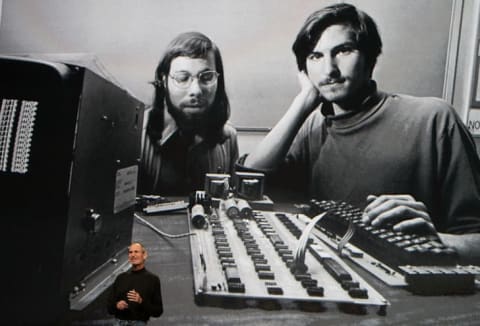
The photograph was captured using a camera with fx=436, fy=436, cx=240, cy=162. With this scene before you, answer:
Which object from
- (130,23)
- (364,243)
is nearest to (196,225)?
(364,243)

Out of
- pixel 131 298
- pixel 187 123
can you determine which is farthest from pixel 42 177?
pixel 187 123

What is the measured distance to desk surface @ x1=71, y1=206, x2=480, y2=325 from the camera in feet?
3.11

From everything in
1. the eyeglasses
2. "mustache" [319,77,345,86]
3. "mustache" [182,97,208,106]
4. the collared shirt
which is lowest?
the collared shirt

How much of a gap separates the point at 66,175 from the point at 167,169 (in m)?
0.86

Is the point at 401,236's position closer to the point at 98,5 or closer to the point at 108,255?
the point at 108,255

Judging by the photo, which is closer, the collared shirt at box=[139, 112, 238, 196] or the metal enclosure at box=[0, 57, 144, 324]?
the metal enclosure at box=[0, 57, 144, 324]

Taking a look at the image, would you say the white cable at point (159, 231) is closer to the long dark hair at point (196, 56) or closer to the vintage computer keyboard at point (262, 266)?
the vintage computer keyboard at point (262, 266)

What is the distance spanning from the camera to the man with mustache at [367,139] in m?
1.58

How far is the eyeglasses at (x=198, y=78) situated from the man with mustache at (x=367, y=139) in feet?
0.97

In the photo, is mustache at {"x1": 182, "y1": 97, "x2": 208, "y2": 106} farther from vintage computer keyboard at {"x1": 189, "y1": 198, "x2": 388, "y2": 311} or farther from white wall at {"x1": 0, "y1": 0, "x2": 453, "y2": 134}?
vintage computer keyboard at {"x1": 189, "y1": 198, "x2": 388, "y2": 311}

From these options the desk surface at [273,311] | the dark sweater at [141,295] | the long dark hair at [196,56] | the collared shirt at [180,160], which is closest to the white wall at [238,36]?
the long dark hair at [196,56]

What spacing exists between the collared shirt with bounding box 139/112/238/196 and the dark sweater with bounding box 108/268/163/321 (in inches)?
28.9

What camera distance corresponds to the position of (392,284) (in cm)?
115

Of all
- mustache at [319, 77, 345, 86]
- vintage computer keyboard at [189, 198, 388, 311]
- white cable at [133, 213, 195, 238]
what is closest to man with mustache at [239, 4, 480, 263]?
mustache at [319, 77, 345, 86]
